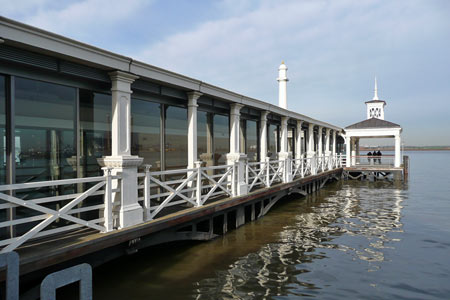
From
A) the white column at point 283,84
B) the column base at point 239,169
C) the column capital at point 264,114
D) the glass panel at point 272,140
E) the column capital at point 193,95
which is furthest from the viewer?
the white column at point 283,84

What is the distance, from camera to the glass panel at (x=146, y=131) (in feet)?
24.7

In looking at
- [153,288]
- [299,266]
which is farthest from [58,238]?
[299,266]

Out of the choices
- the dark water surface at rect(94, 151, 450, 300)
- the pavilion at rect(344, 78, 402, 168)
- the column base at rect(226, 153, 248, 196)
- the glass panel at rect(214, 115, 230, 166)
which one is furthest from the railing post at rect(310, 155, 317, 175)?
the pavilion at rect(344, 78, 402, 168)

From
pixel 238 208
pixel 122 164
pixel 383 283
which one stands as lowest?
pixel 383 283

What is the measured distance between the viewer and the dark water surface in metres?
6.16

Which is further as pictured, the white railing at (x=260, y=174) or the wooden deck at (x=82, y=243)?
the white railing at (x=260, y=174)

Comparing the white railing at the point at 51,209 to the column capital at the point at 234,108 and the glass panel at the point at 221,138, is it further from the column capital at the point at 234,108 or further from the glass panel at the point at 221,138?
the column capital at the point at 234,108

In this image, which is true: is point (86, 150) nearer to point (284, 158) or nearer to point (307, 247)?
point (307, 247)

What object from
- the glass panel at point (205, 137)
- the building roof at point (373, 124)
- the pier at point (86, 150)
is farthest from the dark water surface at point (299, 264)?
the building roof at point (373, 124)

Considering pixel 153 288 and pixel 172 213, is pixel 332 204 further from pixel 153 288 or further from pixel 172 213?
pixel 153 288

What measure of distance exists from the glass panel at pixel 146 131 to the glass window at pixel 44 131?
1.53m

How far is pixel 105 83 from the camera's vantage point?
6.67 meters

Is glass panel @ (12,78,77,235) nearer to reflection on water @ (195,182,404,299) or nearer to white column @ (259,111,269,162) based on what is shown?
reflection on water @ (195,182,404,299)

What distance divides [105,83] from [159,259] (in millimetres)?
3992
